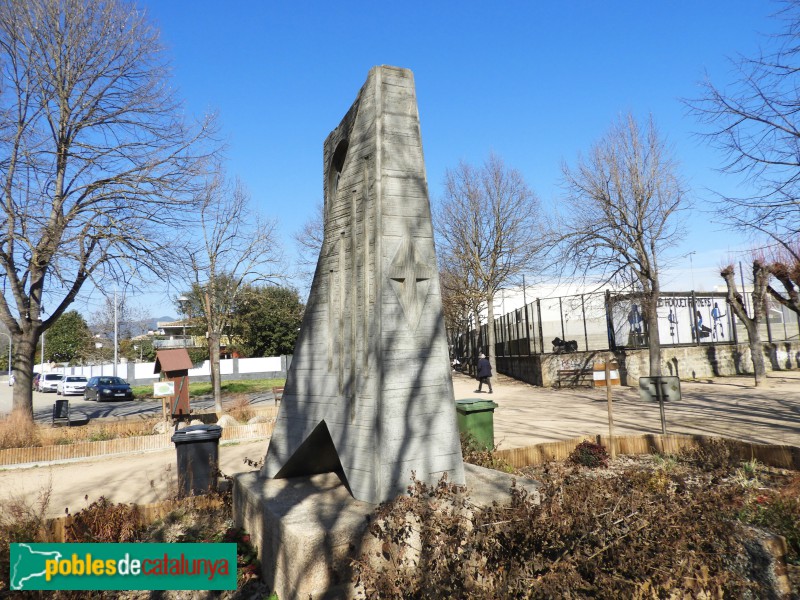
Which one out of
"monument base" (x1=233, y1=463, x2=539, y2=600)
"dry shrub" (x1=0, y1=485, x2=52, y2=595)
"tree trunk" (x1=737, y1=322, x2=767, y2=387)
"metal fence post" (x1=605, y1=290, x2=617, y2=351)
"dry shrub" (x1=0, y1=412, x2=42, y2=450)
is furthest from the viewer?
"metal fence post" (x1=605, y1=290, x2=617, y2=351)

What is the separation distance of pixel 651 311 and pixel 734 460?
13.7m

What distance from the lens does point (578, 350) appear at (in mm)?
23766

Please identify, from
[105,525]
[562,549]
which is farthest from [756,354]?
[105,525]

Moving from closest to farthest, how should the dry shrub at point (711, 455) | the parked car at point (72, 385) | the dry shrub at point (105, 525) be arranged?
1. the dry shrub at point (105, 525)
2. the dry shrub at point (711, 455)
3. the parked car at point (72, 385)

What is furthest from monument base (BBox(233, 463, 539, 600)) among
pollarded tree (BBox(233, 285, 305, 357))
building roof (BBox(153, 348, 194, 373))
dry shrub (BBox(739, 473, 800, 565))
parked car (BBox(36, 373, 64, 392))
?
parked car (BBox(36, 373, 64, 392))

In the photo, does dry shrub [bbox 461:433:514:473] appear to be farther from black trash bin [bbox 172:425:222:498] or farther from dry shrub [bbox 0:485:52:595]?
dry shrub [bbox 0:485:52:595]

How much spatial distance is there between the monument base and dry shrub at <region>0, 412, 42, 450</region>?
876 centimetres

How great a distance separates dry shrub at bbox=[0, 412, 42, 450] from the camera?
11.1 meters

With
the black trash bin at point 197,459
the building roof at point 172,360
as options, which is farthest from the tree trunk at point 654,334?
the black trash bin at point 197,459

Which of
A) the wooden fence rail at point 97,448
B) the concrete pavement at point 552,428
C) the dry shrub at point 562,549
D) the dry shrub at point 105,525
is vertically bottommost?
the concrete pavement at point 552,428

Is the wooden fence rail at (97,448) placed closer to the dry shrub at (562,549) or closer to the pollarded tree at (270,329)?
the dry shrub at (562,549)

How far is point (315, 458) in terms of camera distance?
17.9 feet

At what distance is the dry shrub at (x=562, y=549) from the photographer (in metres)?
3.10

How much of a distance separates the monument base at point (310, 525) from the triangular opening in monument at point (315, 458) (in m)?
0.08
